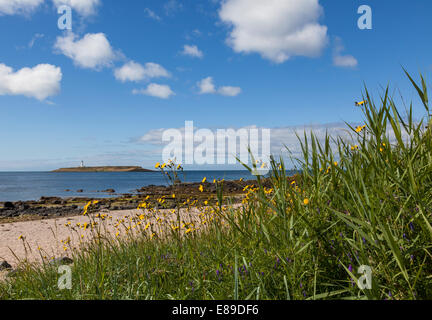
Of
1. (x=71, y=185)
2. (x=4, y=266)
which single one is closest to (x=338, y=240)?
(x=4, y=266)

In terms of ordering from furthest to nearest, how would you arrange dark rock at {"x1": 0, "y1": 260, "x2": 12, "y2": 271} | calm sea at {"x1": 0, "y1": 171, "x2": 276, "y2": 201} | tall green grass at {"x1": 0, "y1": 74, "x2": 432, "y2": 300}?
calm sea at {"x1": 0, "y1": 171, "x2": 276, "y2": 201} → dark rock at {"x1": 0, "y1": 260, "x2": 12, "y2": 271} → tall green grass at {"x1": 0, "y1": 74, "x2": 432, "y2": 300}

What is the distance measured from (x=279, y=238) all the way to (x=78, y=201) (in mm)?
28935

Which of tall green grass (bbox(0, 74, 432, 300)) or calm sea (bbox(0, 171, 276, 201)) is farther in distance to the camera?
calm sea (bbox(0, 171, 276, 201))

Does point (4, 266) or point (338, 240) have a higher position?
point (338, 240)

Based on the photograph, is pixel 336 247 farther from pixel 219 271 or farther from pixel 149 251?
pixel 149 251

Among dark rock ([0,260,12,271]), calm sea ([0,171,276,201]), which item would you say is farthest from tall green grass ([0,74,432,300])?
dark rock ([0,260,12,271])

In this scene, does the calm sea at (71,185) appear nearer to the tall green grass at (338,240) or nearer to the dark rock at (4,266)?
the tall green grass at (338,240)

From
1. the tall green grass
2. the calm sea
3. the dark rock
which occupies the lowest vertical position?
the calm sea

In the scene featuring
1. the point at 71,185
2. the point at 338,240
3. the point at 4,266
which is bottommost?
the point at 71,185

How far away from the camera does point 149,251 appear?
14.0 feet

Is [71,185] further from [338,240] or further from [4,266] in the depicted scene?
[338,240]

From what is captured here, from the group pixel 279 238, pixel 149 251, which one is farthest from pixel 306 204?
pixel 149 251

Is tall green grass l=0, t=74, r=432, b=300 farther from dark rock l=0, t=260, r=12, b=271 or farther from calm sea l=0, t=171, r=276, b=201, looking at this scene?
dark rock l=0, t=260, r=12, b=271

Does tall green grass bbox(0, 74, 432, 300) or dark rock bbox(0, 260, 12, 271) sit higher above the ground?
tall green grass bbox(0, 74, 432, 300)
